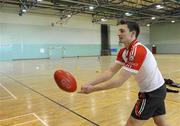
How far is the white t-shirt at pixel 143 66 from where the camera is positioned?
2133 millimetres

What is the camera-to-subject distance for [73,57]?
27.1 meters

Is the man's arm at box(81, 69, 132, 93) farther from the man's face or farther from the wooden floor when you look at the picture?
the wooden floor

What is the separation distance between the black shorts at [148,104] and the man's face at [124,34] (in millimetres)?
640

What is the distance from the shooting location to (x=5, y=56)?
74.0ft

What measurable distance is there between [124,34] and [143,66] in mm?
398

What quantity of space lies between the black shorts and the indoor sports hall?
485 millimetres

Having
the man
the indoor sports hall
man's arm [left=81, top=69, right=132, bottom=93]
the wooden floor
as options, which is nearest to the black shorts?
the man

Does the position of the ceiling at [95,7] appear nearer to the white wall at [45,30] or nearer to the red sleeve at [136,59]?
the white wall at [45,30]

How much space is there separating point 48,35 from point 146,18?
46.8 ft

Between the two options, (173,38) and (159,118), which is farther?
(173,38)

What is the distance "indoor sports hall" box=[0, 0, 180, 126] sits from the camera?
404cm

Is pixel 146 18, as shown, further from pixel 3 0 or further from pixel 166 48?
pixel 3 0

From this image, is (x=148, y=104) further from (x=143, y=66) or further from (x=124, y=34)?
(x=124, y=34)

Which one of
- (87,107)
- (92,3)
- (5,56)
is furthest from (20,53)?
(87,107)
